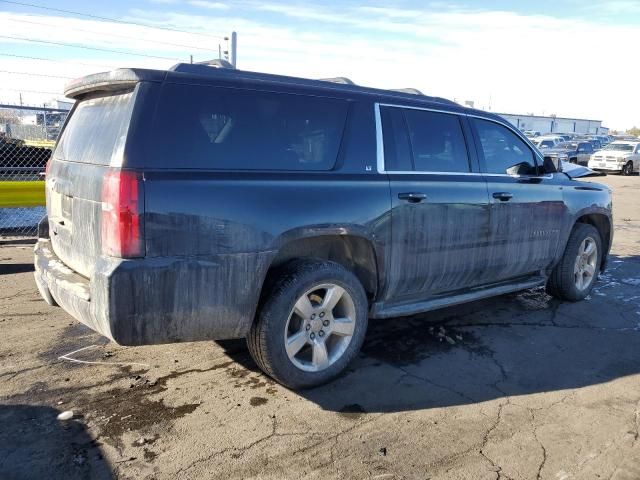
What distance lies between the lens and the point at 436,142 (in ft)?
14.8

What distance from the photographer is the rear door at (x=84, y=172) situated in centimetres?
321

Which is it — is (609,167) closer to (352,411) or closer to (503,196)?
(503,196)

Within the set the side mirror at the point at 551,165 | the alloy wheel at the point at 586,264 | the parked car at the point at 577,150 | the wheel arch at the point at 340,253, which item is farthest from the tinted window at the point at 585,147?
the wheel arch at the point at 340,253

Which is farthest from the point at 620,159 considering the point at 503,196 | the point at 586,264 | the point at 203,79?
the point at 203,79

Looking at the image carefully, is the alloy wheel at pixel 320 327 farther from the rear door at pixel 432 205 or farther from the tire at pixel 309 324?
the rear door at pixel 432 205

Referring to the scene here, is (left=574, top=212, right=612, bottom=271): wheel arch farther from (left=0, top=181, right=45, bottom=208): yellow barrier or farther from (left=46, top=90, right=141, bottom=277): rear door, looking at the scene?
(left=0, top=181, right=45, bottom=208): yellow barrier

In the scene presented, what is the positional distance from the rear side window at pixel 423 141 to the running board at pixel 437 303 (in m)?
1.03

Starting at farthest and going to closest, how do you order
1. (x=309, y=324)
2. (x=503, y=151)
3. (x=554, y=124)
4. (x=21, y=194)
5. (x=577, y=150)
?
(x=554, y=124) → (x=577, y=150) → (x=21, y=194) → (x=503, y=151) → (x=309, y=324)

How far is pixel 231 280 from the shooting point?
10.8 feet

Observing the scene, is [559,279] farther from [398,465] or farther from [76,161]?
[76,161]

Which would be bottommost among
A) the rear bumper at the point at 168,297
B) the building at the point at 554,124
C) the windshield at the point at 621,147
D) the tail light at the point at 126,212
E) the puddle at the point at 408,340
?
the puddle at the point at 408,340

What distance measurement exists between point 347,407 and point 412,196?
157 cm

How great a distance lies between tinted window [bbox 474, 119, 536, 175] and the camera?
16.3ft

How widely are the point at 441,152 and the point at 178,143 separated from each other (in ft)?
7.44
